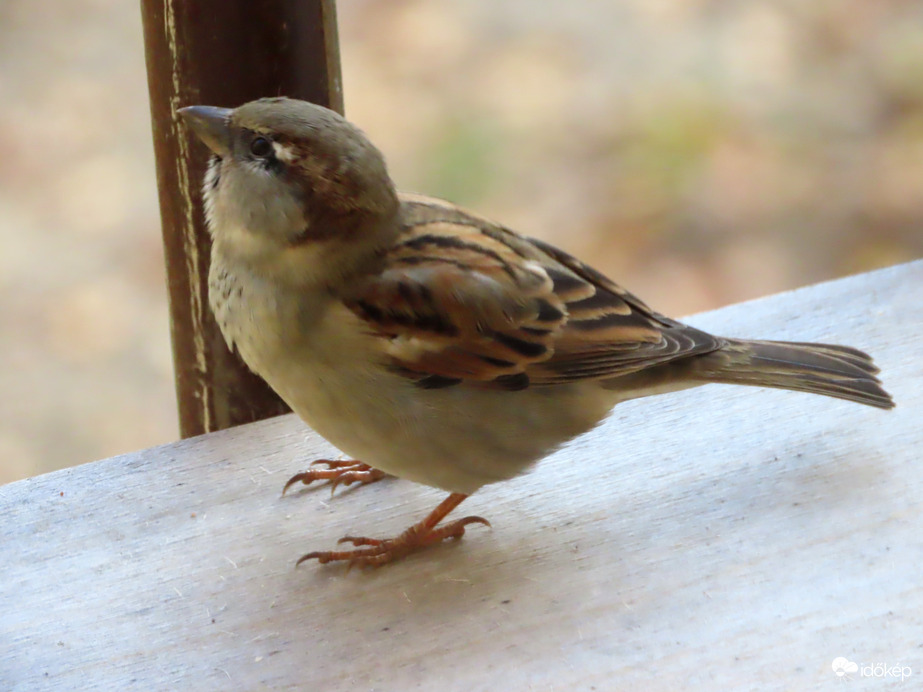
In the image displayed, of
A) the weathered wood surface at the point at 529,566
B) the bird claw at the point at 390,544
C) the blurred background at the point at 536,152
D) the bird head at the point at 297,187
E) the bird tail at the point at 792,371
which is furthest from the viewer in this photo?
the blurred background at the point at 536,152

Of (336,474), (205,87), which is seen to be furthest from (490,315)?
(205,87)

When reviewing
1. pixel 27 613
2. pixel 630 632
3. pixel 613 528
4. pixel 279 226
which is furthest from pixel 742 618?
pixel 27 613

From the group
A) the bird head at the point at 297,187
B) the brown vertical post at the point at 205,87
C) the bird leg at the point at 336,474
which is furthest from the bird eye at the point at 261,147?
the bird leg at the point at 336,474

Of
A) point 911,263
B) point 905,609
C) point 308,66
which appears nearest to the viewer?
point 905,609

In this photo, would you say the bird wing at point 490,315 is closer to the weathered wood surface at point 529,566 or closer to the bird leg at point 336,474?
the weathered wood surface at point 529,566

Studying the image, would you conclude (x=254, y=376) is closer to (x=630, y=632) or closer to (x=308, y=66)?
(x=308, y=66)

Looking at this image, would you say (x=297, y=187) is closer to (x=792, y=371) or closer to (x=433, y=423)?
(x=433, y=423)
